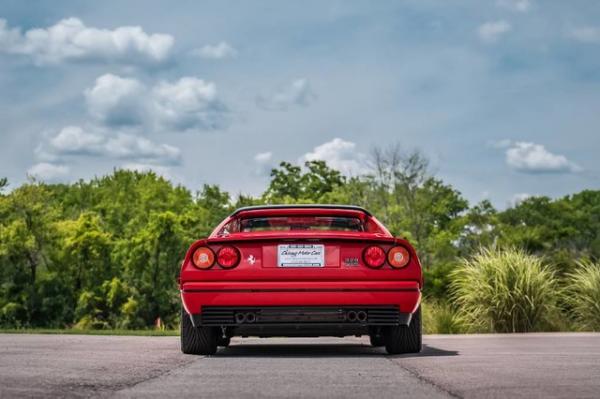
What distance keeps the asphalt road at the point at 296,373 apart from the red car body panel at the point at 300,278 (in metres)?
0.50

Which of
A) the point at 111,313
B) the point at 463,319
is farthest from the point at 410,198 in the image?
the point at 463,319

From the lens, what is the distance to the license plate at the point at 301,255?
25.3 ft

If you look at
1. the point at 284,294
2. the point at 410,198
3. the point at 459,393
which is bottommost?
the point at 459,393

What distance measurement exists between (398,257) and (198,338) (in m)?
1.95

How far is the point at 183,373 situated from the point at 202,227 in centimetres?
4710

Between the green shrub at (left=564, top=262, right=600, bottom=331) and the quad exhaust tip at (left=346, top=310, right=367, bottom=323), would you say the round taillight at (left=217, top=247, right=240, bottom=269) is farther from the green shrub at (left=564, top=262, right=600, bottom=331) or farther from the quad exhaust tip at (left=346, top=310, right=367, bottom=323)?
the green shrub at (left=564, top=262, right=600, bottom=331)

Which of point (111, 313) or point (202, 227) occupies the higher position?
point (202, 227)

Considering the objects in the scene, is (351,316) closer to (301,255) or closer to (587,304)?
(301,255)

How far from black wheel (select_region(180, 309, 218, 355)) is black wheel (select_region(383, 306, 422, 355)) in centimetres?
158

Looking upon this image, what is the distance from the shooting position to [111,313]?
54.2 m

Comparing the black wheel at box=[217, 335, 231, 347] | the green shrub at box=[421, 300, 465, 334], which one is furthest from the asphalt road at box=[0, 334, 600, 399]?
the green shrub at box=[421, 300, 465, 334]

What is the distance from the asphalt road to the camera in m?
5.17

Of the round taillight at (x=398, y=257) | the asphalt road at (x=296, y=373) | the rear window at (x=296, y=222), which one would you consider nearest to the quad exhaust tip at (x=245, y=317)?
the asphalt road at (x=296, y=373)

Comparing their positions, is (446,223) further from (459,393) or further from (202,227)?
(459,393)
